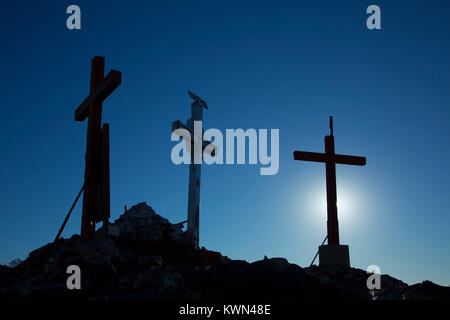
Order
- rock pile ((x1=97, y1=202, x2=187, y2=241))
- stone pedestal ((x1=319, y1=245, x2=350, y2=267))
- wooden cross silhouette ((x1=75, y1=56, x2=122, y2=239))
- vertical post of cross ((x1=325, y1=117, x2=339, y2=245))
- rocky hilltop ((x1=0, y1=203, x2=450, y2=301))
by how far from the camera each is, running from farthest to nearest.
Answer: vertical post of cross ((x1=325, y1=117, x2=339, y2=245)), stone pedestal ((x1=319, y1=245, x2=350, y2=267)), rock pile ((x1=97, y1=202, x2=187, y2=241)), wooden cross silhouette ((x1=75, y1=56, x2=122, y2=239)), rocky hilltop ((x1=0, y1=203, x2=450, y2=301))

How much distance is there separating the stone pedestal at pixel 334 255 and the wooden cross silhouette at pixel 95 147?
6140 millimetres

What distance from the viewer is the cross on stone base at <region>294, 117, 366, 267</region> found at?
1244cm

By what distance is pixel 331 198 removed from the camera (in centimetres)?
1366

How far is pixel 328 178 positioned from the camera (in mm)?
13883

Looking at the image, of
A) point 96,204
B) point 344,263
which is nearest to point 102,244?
point 96,204

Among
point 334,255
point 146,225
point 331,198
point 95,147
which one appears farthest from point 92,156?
point 331,198

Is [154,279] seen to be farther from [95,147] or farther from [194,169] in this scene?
[194,169]

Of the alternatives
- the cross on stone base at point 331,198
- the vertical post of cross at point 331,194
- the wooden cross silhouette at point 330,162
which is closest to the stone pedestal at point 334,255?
the cross on stone base at point 331,198

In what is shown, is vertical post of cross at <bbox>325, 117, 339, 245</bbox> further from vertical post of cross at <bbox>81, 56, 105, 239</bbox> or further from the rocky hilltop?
vertical post of cross at <bbox>81, 56, 105, 239</bbox>

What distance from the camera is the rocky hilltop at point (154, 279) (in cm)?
621

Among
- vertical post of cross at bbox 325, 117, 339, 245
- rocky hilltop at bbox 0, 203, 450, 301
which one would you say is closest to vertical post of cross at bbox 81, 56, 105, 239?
rocky hilltop at bbox 0, 203, 450, 301

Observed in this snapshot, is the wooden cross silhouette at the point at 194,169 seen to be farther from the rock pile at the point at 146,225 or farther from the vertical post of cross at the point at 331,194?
the vertical post of cross at the point at 331,194
